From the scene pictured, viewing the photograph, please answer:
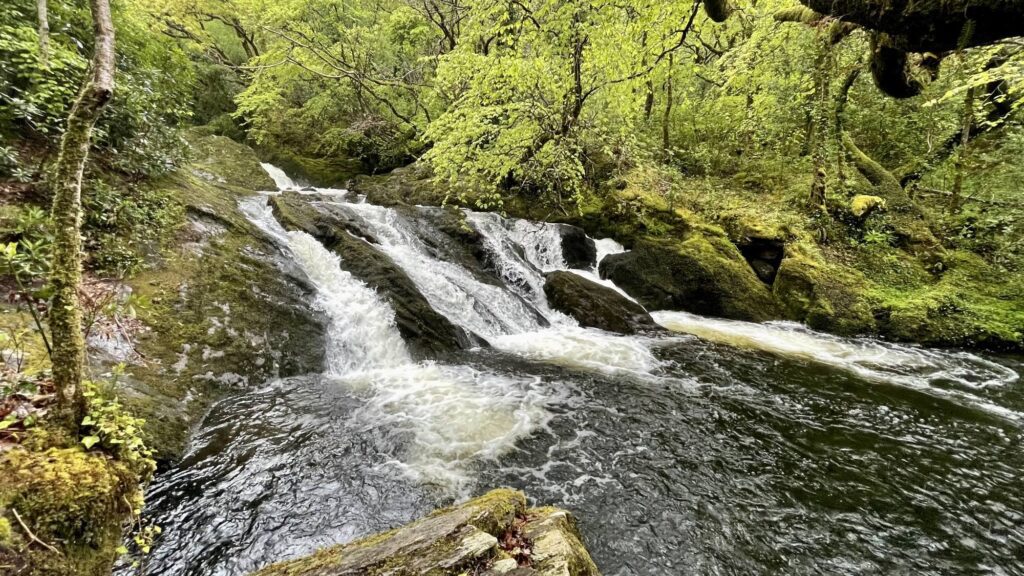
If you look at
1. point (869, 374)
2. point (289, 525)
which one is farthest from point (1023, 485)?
point (289, 525)

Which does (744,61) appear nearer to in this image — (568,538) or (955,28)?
(955,28)

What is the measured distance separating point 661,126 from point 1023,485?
1556 cm

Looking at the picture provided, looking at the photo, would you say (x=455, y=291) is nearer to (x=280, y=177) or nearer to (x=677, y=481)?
(x=677, y=481)

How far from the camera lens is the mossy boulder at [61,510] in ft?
6.15

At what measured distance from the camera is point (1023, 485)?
460 cm

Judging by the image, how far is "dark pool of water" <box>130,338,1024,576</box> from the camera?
368 centimetres

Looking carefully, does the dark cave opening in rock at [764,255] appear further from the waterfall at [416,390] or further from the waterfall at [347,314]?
the waterfall at [347,314]

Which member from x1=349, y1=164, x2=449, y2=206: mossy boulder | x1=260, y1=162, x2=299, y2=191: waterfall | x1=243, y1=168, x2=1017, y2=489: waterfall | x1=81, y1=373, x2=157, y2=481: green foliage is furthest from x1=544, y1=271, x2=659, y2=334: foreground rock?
x1=260, y1=162, x2=299, y2=191: waterfall

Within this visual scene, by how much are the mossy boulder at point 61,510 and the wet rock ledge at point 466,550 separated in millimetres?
872

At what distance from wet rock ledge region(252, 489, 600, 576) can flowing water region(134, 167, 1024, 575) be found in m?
1.45

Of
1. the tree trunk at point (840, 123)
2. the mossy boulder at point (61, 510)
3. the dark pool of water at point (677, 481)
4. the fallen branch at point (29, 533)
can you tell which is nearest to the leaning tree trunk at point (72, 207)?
the mossy boulder at point (61, 510)

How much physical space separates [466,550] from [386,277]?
24.3 feet

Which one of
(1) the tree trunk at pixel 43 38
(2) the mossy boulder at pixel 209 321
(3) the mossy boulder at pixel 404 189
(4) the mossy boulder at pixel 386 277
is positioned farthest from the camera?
(3) the mossy boulder at pixel 404 189

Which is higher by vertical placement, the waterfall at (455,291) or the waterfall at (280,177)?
the waterfall at (280,177)
